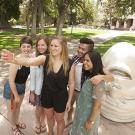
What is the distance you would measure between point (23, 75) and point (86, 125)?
1.15m

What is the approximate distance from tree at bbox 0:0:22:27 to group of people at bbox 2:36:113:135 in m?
27.1

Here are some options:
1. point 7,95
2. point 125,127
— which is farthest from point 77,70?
point 125,127

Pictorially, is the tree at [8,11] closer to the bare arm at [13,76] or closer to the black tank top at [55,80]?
the bare arm at [13,76]

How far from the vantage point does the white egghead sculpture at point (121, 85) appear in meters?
5.06

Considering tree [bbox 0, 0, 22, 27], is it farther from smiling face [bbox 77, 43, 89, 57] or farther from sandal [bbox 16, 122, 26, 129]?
smiling face [bbox 77, 43, 89, 57]

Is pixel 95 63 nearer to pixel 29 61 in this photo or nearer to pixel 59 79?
pixel 59 79

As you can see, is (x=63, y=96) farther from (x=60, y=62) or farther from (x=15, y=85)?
(x=15, y=85)

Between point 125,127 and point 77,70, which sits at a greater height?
point 77,70

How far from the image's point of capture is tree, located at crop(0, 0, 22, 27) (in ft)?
102

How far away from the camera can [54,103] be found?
395 centimetres

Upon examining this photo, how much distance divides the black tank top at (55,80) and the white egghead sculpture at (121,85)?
137 centimetres

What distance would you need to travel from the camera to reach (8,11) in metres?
33.0

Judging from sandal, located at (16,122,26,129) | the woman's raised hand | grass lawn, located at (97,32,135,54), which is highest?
the woman's raised hand

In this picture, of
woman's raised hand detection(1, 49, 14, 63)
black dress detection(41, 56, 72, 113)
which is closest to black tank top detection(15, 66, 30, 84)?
black dress detection(41, 56, 72, 113)
